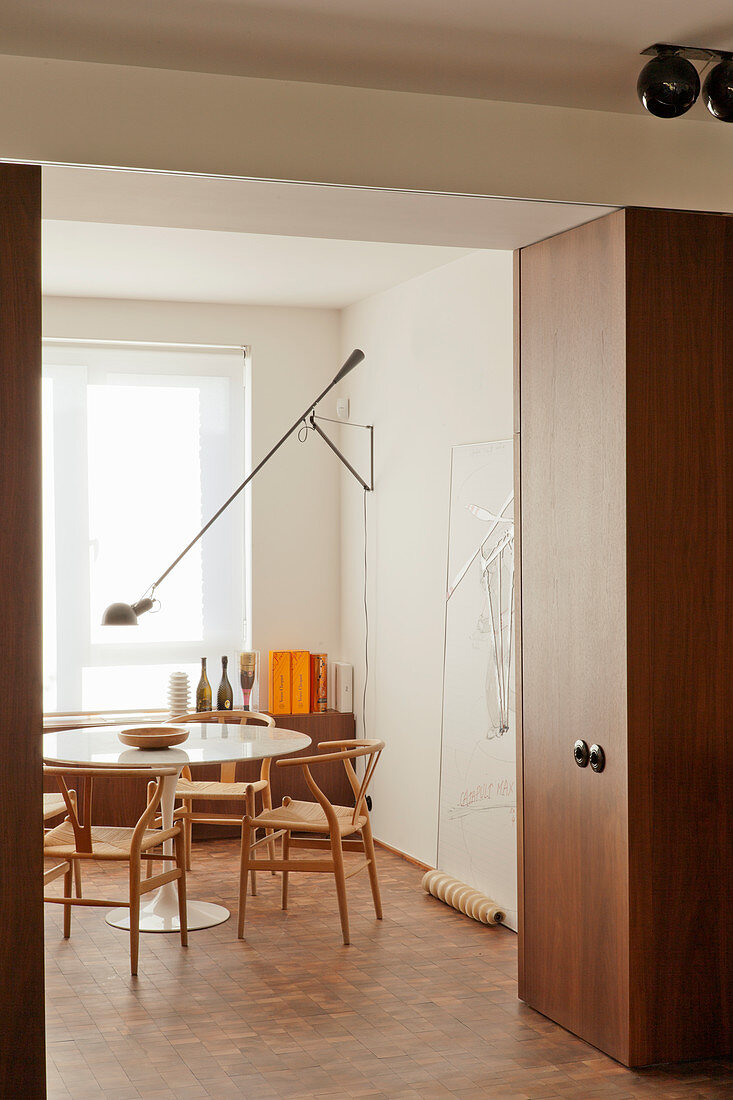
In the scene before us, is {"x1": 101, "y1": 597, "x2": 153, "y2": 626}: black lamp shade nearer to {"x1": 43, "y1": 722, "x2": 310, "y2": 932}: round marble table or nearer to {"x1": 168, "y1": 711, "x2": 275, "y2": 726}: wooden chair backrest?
{"x1": 43, "y1": 722, "x2": 310, "y2": 932}: round marble table

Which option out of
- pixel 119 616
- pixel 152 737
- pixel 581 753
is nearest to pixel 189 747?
pixel 152 737

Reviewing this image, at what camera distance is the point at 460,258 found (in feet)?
17.3

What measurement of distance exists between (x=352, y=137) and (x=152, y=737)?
2.50 metres

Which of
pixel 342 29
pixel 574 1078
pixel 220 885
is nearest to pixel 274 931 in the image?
pixel 220 885

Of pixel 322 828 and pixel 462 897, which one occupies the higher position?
pixel 322 828

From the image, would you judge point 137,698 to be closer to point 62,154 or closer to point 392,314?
point 392,314

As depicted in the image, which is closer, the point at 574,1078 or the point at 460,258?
the point at 574,1078

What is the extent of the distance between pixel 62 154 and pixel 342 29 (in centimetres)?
76

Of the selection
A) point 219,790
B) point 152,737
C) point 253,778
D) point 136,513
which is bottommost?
point 253,778

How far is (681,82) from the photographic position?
9.55 ft

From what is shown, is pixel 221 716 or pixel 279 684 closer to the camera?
pixel 221 716

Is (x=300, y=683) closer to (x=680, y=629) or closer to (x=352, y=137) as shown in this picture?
(x=680, y=629)

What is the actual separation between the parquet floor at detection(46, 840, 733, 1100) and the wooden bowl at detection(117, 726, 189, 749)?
773mm

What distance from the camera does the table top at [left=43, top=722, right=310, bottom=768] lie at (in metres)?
4.43
